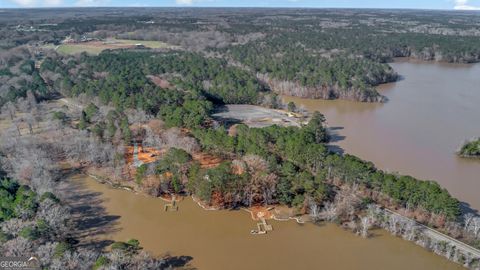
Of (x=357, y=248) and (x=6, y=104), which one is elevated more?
(x=6, y=104)

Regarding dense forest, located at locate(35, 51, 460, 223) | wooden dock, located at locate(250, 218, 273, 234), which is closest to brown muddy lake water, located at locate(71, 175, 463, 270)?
wooden dock, located at locate(250, 218, 273, 234)

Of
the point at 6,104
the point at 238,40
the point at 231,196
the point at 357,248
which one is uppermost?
the point at 238,40

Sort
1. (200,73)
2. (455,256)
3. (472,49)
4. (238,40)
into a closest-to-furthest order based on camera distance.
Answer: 1. (455,256)
2. (200,73)
3. (472,49)
4. (238,40)

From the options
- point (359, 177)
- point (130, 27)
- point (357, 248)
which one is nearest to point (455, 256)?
point (357, 248)

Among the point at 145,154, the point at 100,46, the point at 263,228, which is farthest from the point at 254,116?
the point at 100,46

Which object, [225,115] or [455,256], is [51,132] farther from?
[455,256]

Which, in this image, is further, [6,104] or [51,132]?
[6,104]
